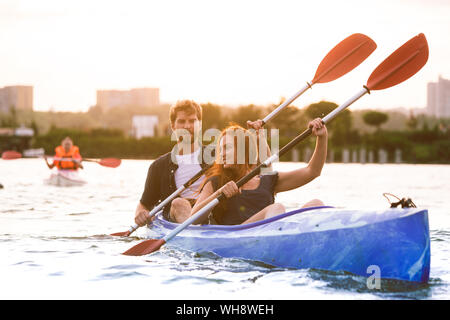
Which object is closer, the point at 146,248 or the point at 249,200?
the point at 249,200

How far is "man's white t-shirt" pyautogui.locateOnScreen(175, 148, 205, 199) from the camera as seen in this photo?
21.6 feet

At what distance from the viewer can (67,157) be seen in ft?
52.7

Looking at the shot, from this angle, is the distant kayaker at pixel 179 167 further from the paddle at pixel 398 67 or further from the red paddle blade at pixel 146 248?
the paddle at pixel 398 67

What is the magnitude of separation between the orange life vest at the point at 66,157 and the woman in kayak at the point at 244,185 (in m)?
10.7

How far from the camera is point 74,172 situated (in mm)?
16688

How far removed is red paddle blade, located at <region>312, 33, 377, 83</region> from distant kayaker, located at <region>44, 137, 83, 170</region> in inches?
396

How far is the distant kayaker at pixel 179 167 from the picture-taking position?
20.6 feet

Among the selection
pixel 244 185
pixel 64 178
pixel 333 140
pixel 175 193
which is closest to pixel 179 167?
pixel 175 193

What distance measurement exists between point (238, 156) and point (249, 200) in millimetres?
Result: 415

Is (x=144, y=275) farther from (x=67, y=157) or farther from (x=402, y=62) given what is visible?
(x=67, y=157)

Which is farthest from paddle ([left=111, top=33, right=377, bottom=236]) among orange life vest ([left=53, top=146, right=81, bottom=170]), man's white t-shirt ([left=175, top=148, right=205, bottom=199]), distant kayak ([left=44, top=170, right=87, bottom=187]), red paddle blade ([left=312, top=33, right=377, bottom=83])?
distant kayak ([left=44, top=170, right=87, bottom=187])

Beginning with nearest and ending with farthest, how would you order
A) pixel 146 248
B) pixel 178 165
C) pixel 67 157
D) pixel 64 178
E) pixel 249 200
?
pixel 249 200 < pixel 146 248 < pixel 178 165 < pixel 67 157 < pixel 64 178

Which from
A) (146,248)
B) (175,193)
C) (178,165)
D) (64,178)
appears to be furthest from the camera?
(64,178)
